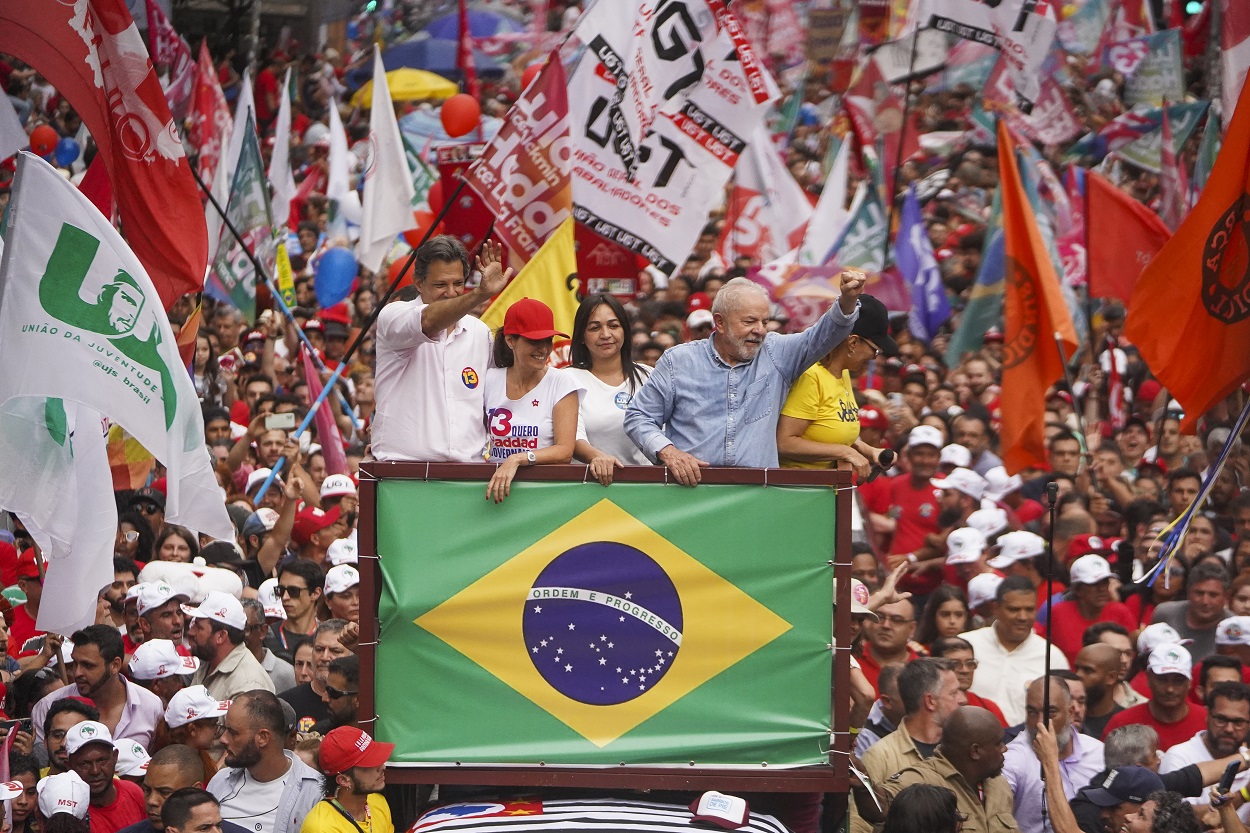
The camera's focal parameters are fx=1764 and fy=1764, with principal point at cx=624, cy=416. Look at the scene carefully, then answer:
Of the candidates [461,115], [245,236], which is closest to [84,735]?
[245,236]

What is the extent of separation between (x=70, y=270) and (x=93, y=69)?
1.89m

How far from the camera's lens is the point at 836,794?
668 cm

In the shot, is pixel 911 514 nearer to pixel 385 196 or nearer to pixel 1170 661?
pixel 1170 661

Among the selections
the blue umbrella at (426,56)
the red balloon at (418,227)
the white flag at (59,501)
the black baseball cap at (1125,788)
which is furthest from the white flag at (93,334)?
the blue umbrella at (426,56)

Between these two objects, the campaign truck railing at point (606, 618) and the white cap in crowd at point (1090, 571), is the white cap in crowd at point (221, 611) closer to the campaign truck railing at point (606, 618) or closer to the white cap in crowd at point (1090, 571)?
the campaign truck railing at point (606, 618)

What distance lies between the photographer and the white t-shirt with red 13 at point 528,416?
6871 mm

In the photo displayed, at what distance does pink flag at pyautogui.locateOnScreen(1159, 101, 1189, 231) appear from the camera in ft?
53.6

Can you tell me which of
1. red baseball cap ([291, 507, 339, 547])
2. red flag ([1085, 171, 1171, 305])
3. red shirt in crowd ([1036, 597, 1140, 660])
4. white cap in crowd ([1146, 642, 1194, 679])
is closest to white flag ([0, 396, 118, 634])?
red baseball cap ([291, 507, 339, 547])

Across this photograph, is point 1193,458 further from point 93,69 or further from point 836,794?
point 93,69

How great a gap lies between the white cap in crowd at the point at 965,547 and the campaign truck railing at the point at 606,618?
13.3 ft

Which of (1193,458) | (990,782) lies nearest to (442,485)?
(990,782)

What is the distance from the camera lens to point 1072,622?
9891mm

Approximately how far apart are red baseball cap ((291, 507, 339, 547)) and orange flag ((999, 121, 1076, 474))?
4.73 metres

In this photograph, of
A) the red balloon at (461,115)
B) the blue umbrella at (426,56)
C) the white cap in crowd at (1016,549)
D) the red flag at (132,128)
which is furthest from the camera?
the blue umbrella at (426,56)
